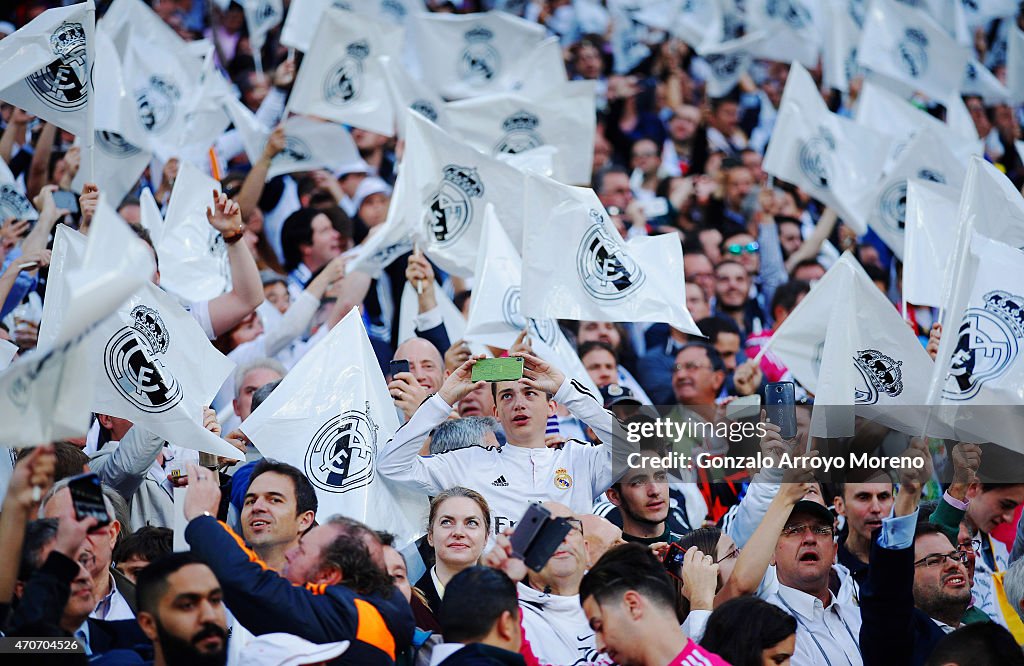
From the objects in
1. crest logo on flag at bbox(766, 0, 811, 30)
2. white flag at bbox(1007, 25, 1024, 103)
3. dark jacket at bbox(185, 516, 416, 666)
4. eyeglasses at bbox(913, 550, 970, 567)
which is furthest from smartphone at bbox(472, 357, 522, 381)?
white flag at bbox(1007, 25, 1024, 103)

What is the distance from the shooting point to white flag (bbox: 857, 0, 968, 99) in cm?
1105

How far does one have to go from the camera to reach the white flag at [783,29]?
1213 cm

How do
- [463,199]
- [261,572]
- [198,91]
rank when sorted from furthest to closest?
[198,91] → [463,199] → [261,572]

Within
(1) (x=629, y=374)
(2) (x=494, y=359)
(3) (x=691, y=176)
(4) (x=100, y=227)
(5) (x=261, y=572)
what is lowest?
(3) (x=691, y=176)

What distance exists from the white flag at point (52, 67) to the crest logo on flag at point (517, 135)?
11.0 feet

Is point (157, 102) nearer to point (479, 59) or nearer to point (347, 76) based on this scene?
point (347, 76)

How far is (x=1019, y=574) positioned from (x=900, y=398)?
3.51 feet

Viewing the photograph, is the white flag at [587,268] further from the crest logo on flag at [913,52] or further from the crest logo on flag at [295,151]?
the crest logo on flag at [913,52]

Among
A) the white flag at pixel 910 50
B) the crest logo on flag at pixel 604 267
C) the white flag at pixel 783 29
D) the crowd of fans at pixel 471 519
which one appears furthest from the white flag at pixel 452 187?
the white flag at pixel 783 29

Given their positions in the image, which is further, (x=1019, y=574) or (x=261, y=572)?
(x=1019, y=574)

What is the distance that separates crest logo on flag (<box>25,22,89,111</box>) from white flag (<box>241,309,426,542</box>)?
202 cm

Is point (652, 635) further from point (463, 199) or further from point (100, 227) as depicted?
point (463, 199)

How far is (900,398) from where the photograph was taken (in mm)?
5816

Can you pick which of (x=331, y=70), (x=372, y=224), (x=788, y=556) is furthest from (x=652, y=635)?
(x=331, y=70)
